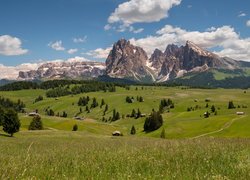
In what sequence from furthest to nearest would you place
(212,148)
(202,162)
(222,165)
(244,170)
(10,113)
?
(10,113) → (212,148) → (202,162) → (222,165) → (244,170)

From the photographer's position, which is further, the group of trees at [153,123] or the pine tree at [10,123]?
the group of trees at [153,123]

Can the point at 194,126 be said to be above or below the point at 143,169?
below

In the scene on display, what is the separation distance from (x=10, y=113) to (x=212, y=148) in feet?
257

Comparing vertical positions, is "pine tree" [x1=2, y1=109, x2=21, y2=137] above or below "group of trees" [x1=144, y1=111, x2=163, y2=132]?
above

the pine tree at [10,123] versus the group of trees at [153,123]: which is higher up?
the pine tree at [10,123]

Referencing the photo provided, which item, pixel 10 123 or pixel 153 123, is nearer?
pixel 10 123

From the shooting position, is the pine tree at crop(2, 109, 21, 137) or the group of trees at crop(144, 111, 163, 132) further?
the group of trees at crop(144, 111, 163, 132)

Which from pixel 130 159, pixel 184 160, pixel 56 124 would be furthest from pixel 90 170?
pixel 56 124

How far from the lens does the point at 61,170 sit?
11.4 meters

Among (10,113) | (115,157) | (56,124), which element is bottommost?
(56,124)

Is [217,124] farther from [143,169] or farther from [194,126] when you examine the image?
[143,169]

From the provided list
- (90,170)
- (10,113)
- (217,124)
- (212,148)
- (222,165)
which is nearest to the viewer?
(90,170)

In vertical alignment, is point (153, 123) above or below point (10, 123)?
below

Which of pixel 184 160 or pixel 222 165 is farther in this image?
pixel 184 160
